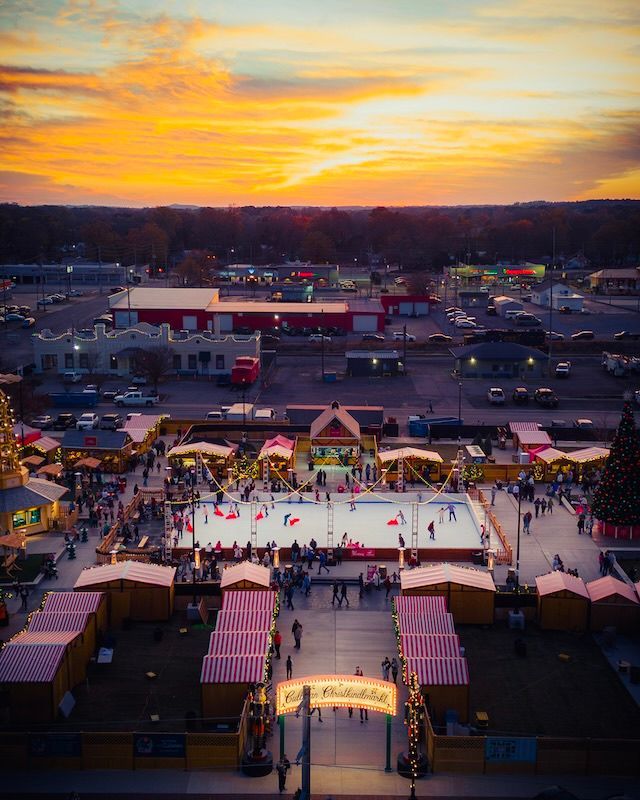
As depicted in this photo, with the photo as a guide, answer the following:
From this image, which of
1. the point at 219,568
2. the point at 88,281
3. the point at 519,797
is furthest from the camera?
the point at 88,281

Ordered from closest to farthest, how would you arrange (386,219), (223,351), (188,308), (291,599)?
(291,599), (223,351), (188,308), (386,219)

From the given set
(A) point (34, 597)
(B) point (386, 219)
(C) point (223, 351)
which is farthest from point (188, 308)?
(B) point (386, 219)

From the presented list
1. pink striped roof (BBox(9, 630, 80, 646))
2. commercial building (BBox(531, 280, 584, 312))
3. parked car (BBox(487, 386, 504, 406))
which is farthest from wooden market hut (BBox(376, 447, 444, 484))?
commercial building (BBox(531, 280, 584, 312))

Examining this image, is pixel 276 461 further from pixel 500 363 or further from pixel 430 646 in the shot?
pixel 500 363

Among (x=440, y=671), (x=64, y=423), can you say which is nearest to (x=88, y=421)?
(x=64, y=423)

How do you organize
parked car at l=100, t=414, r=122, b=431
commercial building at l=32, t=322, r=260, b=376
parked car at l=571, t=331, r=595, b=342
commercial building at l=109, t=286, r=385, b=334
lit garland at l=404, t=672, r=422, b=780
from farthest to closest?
1. parked car at l=571, t=331, r=595, b=342
2. commercial building at l=109, t=286, r=385, b=334
3. commercial building at l=32, t=322, r=260, b=376
4. parked car at l=100, t=414, r=122, b=431
5. lit garland at l=404, t=672, r=422, b=780

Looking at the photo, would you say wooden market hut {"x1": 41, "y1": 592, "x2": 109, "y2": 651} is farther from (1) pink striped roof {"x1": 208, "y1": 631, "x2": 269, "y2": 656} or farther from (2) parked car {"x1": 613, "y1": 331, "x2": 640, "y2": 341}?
(2) parked car {"x1": 613, "y1": 331, "x2": 640, "y2": 341}

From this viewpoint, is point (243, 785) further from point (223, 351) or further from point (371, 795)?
point (223, 351)

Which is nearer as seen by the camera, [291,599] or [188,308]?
[291,599]
